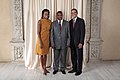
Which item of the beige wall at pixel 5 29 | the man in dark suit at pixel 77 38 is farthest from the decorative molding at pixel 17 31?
the man in dark suit at pixel 77 38

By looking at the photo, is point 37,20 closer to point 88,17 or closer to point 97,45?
point 88,17

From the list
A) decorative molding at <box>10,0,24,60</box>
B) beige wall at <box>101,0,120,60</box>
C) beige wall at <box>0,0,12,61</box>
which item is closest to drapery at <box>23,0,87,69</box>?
decorative molding at <box>10,0,24,60</box>

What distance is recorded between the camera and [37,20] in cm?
528

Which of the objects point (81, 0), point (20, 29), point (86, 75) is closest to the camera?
point (86, 75)

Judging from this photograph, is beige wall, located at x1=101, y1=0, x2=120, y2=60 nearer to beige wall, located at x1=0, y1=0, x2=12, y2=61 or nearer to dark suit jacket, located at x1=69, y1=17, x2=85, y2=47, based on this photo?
dark suit jacket, located at x1=69, y1=17, x2=85, y2=47

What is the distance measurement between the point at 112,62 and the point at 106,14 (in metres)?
1.31

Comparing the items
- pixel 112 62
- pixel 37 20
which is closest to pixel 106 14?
Result: pixel 112 62

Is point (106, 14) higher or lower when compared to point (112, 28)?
higher

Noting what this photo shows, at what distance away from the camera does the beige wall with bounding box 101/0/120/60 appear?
582 centimetres

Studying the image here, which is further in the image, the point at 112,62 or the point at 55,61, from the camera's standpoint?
the point at 112,62

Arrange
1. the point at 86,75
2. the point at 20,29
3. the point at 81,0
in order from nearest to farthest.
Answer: the point at 86,75 < the point at 81,0 < the point at 20,29

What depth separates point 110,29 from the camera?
5922 millimetres

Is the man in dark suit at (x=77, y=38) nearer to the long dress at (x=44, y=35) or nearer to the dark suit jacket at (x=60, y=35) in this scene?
the dark suit jacket at (x=60, y=35)

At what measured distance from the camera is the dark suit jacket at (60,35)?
4843 millimetres
